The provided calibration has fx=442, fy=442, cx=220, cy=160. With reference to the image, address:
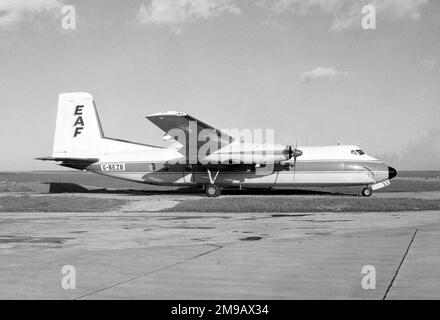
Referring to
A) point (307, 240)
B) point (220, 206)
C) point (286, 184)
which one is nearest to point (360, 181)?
point (286, 184)

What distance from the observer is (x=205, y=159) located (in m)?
30.7

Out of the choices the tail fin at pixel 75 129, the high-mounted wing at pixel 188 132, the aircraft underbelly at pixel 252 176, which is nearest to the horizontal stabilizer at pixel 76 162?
the aircraft underbelly at pixel 252 176

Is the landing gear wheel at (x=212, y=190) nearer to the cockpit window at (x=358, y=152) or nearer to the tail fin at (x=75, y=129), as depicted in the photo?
the tail fin at (x=75, y=129)

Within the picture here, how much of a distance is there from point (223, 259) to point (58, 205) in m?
17.8

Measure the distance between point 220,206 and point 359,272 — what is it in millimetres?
16039

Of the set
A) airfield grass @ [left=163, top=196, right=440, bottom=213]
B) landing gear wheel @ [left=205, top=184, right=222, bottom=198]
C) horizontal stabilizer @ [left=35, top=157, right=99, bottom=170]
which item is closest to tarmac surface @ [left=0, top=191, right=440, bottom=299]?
airfield grass @ [left=163, top=196, right=440, bottom=213]

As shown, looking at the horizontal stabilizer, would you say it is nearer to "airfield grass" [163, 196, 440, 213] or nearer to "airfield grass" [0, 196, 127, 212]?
"airfield grass" [0, 196, 127, 212]

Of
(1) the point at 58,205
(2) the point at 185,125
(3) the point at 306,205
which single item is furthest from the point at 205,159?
(1) the point at 58,205

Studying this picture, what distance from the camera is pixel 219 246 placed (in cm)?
1097

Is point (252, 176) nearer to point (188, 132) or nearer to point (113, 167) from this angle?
point (188, 132)

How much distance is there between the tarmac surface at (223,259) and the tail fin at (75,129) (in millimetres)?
17433

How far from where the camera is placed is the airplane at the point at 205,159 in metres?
30.2

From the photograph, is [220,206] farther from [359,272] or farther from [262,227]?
[359,272]

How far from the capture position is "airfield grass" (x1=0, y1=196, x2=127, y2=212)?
23.4m
